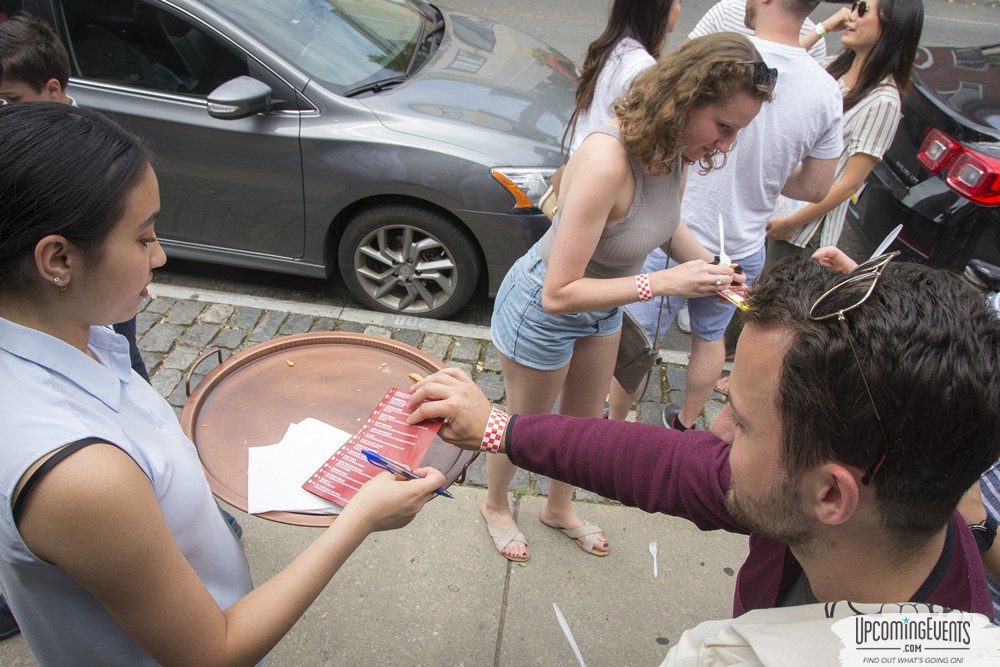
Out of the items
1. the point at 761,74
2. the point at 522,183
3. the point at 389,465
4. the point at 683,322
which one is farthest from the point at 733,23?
the point at 389,465

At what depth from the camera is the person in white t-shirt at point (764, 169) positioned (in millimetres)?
2758

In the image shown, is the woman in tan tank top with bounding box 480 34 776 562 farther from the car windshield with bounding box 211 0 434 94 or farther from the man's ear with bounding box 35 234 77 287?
the car windshield with bounding box 211 0 434 94

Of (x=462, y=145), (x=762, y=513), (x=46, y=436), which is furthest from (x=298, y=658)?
(x=462, y=145)

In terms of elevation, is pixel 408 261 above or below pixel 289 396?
below

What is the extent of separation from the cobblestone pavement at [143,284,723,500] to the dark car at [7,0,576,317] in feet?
0.71

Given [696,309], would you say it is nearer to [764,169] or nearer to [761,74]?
[764,169]

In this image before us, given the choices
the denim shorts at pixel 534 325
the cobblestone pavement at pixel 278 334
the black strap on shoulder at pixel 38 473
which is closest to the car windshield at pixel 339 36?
the cobblestone pavement at pixel 278 334

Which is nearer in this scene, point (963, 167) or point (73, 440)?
point (73, 440)

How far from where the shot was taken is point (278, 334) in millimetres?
3842

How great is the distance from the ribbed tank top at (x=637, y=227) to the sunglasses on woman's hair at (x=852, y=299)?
109 centimetres

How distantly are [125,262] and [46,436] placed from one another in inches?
13.7

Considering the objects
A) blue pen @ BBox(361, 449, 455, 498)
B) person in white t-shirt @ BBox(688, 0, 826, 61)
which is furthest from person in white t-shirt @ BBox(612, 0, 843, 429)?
blue pen @ BBox(361, 449, 455, 498)

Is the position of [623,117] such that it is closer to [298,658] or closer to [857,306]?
[857,306]

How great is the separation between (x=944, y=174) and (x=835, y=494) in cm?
362
